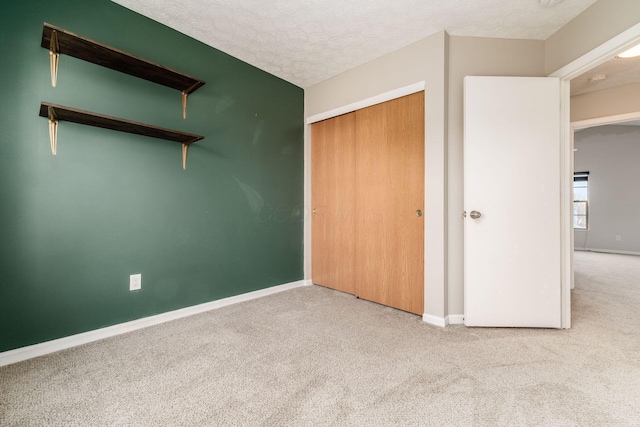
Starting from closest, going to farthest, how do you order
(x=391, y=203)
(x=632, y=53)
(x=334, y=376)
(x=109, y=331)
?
1. (x=334, y=376)
2. (x=109, y=331)
3. (x=632, y=53)
4. (x=391, y=203)

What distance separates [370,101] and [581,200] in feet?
22.2

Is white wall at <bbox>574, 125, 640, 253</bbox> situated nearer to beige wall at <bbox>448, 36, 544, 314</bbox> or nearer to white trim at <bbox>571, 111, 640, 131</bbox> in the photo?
white trim at <bbox>571, 111, 640, 131</bbox>

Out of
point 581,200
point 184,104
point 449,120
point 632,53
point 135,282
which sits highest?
point 632,53

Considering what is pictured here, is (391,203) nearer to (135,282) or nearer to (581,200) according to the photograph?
(135,282)

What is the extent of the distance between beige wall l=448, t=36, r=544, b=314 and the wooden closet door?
0.77 feet

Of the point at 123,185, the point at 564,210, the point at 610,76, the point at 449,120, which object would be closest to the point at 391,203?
the point at 449,120

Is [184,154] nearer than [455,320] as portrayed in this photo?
No

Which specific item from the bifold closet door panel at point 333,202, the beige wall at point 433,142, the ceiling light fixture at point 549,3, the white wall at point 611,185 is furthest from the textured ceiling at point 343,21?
the white wall at point 611,185

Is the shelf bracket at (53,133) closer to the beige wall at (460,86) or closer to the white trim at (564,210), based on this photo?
the beige wall at (460,86)

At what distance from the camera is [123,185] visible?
2.10 meters

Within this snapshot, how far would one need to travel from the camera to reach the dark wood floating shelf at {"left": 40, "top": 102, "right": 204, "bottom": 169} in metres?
1.70

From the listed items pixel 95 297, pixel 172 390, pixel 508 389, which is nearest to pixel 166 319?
pixel 95 297

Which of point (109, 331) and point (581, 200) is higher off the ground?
point (581, 200)

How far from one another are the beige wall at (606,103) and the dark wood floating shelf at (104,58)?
4.29m
